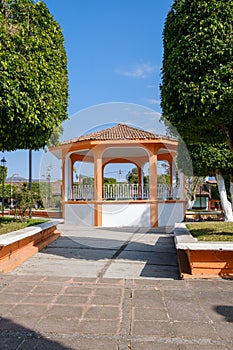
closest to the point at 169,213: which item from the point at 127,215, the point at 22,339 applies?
the point at 127,215

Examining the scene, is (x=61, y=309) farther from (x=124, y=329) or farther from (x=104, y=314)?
(x=124, y=329)

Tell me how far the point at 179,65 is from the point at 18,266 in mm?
4352

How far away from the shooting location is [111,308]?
3.43m

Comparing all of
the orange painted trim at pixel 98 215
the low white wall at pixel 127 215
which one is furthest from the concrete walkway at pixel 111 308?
the low white wall at pixel 127 215

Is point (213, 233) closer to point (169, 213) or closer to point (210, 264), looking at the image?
point (210, 264)

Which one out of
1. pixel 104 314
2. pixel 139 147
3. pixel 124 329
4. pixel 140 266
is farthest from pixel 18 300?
pixel 139 147

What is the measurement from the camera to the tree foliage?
4.88 meters

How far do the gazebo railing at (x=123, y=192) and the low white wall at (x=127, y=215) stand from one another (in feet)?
2.15

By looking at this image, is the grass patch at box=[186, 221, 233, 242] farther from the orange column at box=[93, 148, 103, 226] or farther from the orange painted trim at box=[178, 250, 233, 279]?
the orange column at box=[93, 148, 103, 226]

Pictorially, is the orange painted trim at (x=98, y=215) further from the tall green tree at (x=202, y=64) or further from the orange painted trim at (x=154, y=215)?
the tall green tree at (x=202, y=64)

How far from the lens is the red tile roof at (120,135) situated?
12.9 metres

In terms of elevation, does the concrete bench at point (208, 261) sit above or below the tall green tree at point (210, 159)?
below

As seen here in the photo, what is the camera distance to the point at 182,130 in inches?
225

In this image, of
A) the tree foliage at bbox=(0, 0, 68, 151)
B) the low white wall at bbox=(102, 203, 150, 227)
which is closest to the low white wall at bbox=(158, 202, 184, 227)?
the low white wall at bbox=(102, 203, 150, 227)
